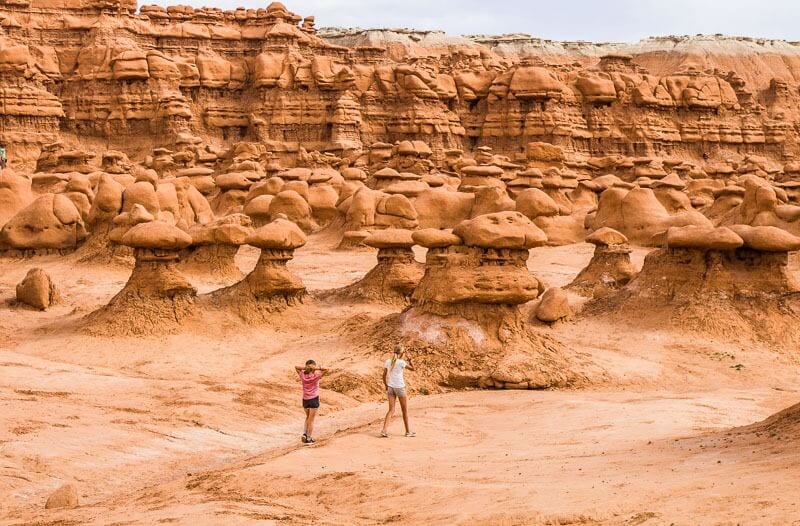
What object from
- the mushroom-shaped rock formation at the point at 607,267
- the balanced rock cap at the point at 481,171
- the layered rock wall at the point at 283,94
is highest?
the layered rock wall at the point at 283,94

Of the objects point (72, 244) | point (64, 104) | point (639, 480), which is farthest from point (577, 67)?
point (639, 480)

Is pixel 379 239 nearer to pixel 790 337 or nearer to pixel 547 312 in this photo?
pixel 547 312

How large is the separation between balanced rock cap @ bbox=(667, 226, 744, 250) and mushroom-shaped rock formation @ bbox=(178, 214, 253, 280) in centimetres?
784

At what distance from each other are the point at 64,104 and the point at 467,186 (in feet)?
73.0

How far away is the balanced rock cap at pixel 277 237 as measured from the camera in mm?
18656

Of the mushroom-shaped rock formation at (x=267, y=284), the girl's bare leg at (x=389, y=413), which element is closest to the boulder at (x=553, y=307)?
the mushroom-shaped rock formation at (x=267, y=284)

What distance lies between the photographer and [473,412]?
1376cm

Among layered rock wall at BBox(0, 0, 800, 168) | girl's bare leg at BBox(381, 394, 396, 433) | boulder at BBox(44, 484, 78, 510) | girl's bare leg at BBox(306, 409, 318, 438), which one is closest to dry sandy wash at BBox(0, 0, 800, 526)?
boulder at BBox(44, 484, 78, 510)

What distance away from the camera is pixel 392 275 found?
2002 cm

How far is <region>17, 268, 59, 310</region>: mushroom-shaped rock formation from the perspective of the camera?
20.0m

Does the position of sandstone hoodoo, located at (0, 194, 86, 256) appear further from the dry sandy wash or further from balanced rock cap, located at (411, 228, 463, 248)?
balanced rock cap, located at (411, 228, 463, 248)

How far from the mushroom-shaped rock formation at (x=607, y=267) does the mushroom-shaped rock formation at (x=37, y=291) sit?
924 centimetres

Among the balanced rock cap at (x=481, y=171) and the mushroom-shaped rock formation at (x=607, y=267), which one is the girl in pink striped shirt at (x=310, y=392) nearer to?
the mushroom-shaped rock formation at (x=607, y=267)

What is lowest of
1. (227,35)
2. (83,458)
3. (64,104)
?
(83,458)
